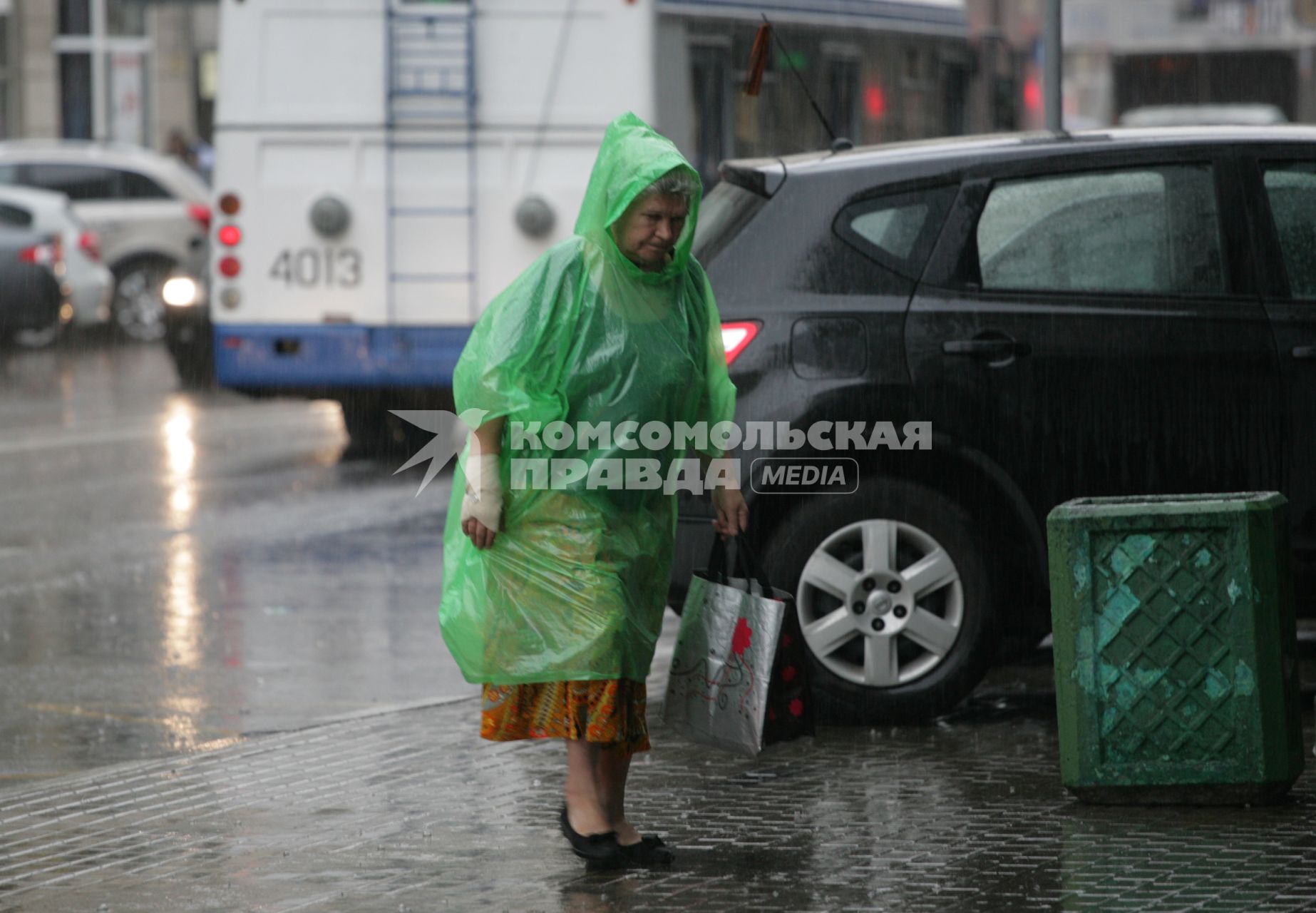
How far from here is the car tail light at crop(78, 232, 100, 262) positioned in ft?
75.1

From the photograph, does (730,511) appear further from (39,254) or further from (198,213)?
(198,213)

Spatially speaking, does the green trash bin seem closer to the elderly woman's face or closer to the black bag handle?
the black bag handle

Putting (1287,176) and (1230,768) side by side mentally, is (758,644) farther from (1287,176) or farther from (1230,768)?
(1287,176)

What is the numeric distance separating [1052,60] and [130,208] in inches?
650

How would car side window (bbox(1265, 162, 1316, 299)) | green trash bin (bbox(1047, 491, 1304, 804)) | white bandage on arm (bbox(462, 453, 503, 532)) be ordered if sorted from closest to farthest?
1. white bandage on arm (bbox(462, 453, 503, 532))
2. green trash bin (bbox(1047, 491, 1304, 804))
3. car side window (bbox(1265, 162, 1316, 299))

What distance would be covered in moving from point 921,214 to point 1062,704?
179 centimetres

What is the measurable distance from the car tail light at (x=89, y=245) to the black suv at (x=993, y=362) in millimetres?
16602

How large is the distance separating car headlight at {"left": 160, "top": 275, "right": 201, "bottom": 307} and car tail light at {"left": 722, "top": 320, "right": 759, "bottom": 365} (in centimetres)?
1284

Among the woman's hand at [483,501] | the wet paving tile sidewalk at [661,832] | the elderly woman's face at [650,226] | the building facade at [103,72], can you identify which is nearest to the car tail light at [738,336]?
the wet paving tile sidewalk at [661,832]

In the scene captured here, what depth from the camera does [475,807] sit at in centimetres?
615

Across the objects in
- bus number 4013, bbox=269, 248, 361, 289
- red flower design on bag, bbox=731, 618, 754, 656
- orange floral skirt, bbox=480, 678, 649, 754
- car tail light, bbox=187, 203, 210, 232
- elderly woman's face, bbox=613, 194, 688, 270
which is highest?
car tail light, bbox=187, 203, 210, 232

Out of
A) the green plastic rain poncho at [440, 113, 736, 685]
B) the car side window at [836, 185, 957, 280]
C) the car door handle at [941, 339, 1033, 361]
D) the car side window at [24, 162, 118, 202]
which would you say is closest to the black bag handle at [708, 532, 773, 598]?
the green plastic rain poncho at [440, 113, 736, 685]

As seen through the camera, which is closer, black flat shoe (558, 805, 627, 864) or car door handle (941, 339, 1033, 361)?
black flat shoe (558, 805, 627, 864)

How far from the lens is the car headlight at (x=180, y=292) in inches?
766
